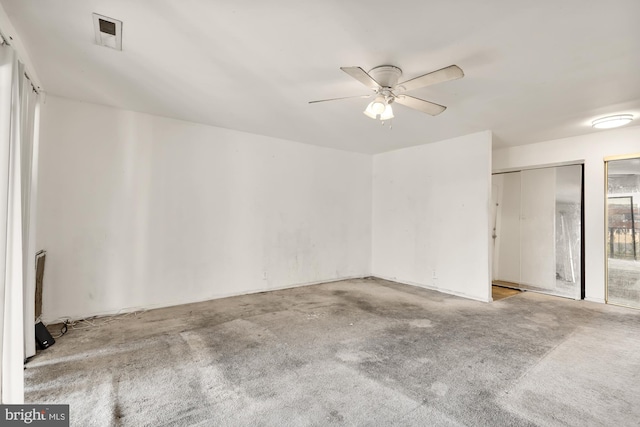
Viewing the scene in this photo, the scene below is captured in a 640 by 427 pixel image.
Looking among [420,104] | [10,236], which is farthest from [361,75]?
[10,236]

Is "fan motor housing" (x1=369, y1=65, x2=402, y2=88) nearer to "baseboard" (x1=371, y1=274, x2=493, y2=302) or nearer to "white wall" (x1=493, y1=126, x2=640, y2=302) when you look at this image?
"baseboard" (x1=371, y1=274, x2=493, y2=302)

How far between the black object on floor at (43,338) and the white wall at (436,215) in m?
5.05

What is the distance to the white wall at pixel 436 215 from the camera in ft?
15.3

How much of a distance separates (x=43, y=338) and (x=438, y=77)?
416 cm

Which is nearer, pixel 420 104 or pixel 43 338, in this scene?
pixel 43 338

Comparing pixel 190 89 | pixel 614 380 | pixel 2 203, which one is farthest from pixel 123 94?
pixel 614 380

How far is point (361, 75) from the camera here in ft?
7.64

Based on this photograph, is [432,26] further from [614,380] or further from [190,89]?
[614,380]

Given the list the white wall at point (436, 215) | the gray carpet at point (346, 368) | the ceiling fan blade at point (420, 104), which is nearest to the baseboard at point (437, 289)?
the white wall at point (436, 215)

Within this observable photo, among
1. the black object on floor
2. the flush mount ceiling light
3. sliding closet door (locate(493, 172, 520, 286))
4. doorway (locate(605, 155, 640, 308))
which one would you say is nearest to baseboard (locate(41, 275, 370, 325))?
the black object on floor

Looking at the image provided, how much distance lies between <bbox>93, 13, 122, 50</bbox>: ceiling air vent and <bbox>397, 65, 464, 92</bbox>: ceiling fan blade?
219 centimetres

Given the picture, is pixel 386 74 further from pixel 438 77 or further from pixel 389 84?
pixel 438 77

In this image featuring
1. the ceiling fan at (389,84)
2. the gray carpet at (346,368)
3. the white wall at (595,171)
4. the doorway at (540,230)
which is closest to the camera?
the gray carpet at (346,368)

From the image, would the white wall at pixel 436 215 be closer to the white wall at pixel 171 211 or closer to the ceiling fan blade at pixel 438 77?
the white wall at pixel 171 211
